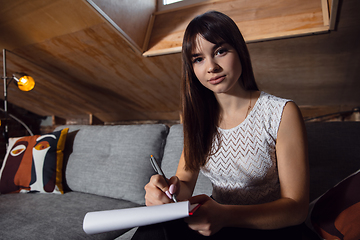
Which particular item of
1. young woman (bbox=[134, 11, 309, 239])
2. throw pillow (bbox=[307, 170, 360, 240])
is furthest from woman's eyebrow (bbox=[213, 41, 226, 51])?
throw pillow (bbox=[307, 170, 360, 240])

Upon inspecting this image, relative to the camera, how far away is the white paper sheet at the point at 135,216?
434 millimetres

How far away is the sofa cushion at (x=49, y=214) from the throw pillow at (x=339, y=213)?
2.74 feet

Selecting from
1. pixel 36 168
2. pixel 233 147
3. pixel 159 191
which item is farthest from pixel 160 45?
pixel 159 191

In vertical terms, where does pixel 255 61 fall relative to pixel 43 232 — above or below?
above

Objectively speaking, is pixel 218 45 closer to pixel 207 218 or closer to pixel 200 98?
pixel 200 98

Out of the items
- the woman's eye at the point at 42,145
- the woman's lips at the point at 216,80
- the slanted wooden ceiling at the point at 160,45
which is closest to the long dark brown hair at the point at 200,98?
the woman's lips at the point at 216,80

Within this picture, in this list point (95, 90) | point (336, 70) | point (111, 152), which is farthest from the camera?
point (95, 90)

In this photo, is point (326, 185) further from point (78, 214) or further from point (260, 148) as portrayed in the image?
point (78, 214)

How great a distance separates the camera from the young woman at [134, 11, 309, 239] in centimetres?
58

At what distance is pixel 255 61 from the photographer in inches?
75.5

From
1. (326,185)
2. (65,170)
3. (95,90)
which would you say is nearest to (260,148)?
(326,185)

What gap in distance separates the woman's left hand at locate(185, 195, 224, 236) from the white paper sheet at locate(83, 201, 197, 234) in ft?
0.22

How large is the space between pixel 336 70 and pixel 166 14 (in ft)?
4.98

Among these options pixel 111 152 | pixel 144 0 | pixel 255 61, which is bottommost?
pixel 111 152
